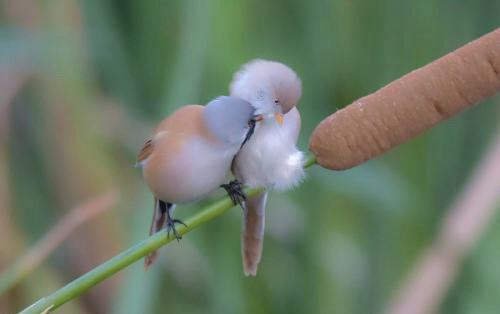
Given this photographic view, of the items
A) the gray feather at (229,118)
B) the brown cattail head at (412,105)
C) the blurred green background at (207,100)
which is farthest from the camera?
the blurred green background at (207,100)

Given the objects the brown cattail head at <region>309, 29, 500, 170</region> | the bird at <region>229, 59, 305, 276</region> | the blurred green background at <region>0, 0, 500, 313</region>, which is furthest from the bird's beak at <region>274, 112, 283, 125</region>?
the blurred green background at <region>0, 0, 500, 313</region>

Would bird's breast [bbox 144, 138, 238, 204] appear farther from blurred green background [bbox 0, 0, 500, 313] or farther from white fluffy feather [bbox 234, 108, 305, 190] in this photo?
blurred green background [bbox 0, 0, 500, 313]

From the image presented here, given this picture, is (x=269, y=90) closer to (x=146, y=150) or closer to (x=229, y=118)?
(x=229, y=118)

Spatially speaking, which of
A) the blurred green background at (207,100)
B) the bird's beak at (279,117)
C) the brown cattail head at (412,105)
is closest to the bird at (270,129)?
the bird's beak at (279,117)

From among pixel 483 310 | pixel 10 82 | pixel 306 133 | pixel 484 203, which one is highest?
pixel 10 82

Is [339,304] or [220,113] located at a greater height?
[220,113]

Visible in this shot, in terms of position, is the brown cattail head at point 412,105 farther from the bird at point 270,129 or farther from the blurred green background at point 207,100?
the blurred green background at point 207,100

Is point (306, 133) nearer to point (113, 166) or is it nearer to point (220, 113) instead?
point (113, 166)

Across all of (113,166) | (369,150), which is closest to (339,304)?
(113,166)
